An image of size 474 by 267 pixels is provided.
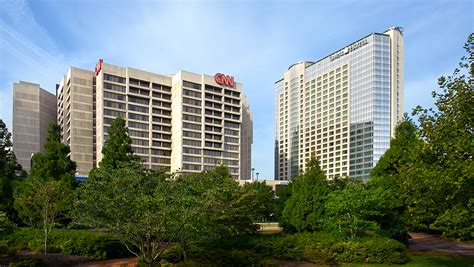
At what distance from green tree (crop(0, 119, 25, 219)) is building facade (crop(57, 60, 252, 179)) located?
56.7m

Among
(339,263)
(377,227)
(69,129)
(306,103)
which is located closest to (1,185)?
(339,263)

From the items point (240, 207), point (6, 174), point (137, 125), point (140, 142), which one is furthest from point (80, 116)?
point (240, 207)

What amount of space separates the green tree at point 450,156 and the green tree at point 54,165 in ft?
95.5

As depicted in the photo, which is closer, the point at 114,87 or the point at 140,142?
the point at 114,87

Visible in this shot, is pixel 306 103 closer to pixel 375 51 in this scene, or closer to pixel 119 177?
pixel 375 51

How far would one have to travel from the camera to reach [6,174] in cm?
3953

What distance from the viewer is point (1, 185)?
109ft

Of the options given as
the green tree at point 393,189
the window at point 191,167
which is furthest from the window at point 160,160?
the green tree at point 393,189

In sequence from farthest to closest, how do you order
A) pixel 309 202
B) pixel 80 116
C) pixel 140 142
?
1. pixel 140 142
2. pixel 80 116
3. pixel 309 202

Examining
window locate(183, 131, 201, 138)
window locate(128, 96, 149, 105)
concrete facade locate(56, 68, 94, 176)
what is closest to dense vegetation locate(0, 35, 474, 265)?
concrete facade locate(56, 68, 94, 176)

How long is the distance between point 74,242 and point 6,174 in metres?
20.1

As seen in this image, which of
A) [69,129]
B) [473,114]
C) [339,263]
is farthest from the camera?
[69,129]

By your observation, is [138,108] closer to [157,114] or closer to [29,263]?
[157,114]

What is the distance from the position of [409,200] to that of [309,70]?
541 ft
